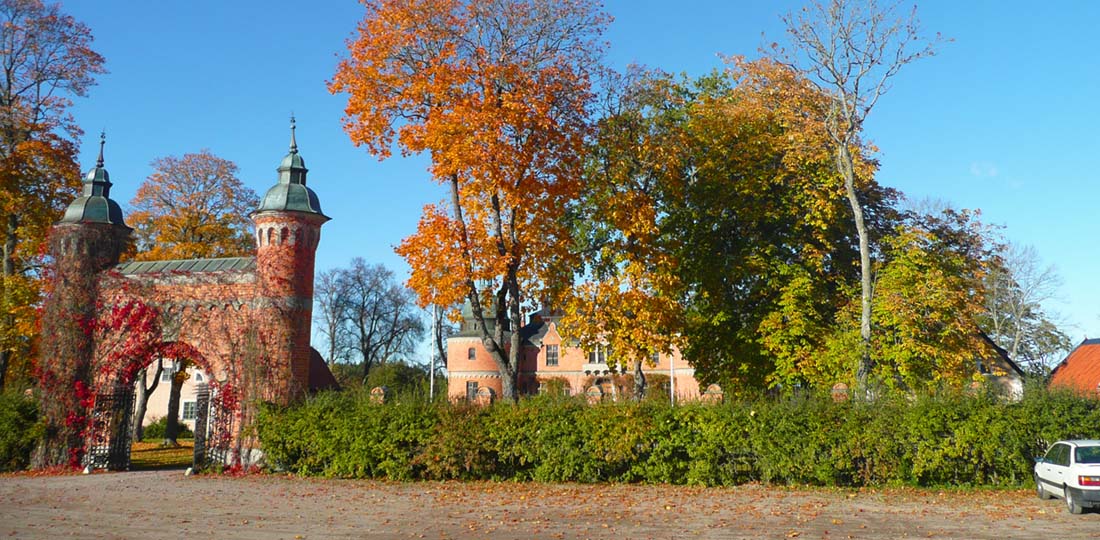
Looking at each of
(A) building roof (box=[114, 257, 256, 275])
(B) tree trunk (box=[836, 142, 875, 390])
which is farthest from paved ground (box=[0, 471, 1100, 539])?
(A) building roof (box=[114, 257, 256, 275])

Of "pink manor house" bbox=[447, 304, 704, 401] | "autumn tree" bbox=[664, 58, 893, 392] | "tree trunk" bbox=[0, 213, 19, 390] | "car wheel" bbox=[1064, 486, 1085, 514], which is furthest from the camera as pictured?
"pink manor house" bbox=[447, 304, 704, 401]

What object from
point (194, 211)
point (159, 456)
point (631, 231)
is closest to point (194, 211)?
point (194, 211)

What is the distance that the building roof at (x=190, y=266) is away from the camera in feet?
74.3

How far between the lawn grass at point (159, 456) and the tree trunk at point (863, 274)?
19105 mm

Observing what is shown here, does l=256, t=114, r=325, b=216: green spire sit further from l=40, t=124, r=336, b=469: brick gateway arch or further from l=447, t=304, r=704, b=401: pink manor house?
l=447, t=304, r=704, b=401: pink manor house

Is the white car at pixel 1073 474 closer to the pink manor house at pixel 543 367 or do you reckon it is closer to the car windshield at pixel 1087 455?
the car windshield at pixel 1087 455

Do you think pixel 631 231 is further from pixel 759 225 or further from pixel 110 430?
pixel 110 430

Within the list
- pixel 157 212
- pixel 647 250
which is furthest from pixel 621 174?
pixel 157 212

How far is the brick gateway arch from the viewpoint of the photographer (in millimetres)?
21547

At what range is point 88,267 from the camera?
22.8m

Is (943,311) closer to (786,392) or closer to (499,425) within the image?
(786,392)

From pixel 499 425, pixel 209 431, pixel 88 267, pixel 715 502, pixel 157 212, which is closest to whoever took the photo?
pixel 715 502

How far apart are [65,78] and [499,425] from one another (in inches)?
789

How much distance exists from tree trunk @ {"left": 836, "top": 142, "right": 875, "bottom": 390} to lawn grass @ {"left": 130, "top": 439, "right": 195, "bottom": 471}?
19105mm
